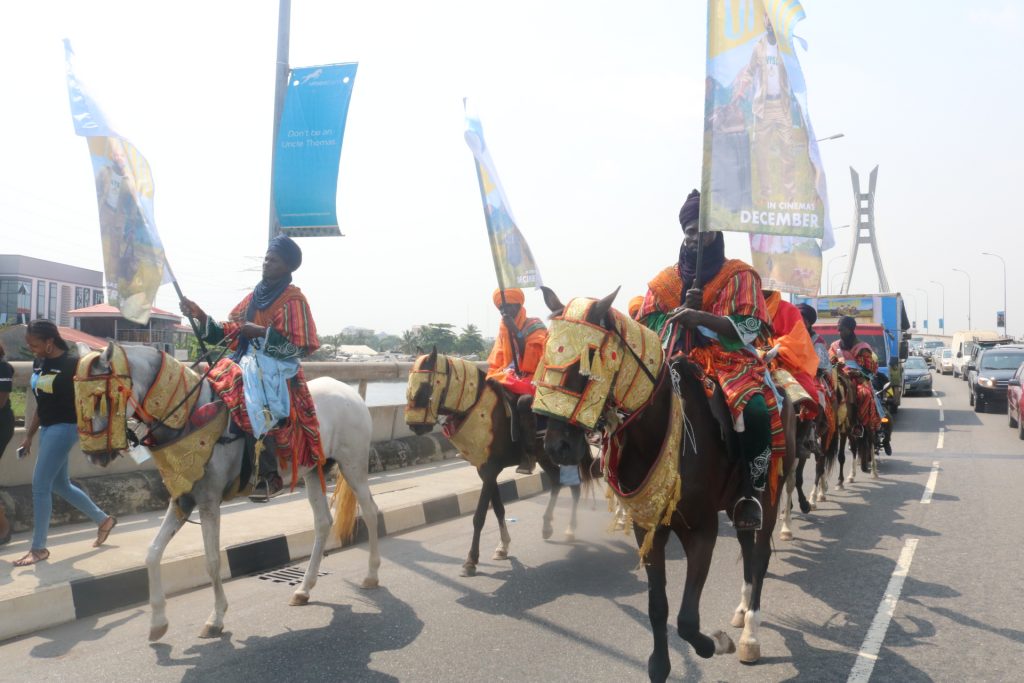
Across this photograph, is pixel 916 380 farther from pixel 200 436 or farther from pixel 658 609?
pixel 200 436

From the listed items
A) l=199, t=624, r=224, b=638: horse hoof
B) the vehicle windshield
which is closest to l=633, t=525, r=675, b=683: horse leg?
l=199, t=624, r=224, b=638: horse hoof

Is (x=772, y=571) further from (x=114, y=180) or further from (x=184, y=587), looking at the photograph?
(x=114, y=180)

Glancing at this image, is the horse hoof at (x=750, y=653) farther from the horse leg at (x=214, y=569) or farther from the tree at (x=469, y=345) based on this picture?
the tree at (x=469, y=345)

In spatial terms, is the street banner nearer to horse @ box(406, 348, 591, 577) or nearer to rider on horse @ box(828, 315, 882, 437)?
horse @ box(406, 348, 591, 577)

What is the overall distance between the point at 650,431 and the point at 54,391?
4773 mm

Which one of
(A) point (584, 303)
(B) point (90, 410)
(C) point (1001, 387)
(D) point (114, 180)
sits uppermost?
(D) point (114, 180)

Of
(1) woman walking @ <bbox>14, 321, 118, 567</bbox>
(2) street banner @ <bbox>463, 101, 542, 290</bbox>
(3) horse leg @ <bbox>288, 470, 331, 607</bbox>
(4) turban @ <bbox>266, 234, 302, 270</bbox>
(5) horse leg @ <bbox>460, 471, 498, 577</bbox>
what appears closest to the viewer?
(4) turban @ <bbox>266, 234, 302, 270</bbox>

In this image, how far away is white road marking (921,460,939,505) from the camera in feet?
31.9

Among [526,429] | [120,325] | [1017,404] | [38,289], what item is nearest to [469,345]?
[120,325]

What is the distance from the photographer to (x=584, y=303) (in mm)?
3723

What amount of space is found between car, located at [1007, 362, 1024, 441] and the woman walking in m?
16.1

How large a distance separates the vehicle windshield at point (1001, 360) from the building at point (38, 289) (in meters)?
57.3

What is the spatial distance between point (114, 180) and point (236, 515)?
3709 millimetres

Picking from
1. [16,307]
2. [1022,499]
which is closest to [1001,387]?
[1022,499]
